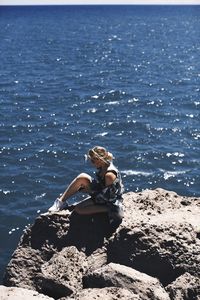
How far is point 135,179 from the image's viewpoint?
2911 centimetres

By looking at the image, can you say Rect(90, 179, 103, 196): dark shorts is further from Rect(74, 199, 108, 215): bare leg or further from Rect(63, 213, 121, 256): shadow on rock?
Rect(63, 213, 121, 256): shadow on rock

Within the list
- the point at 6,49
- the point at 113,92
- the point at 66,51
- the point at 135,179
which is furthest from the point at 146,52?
the point at 135,179

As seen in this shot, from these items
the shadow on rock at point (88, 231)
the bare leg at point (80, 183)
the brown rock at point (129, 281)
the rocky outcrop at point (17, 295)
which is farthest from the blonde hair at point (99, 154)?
the rocky outcrop at point (17, 295)

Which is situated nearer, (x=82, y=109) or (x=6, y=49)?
(x=82, y=109)

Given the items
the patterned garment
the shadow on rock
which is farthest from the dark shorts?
the shadow on rock

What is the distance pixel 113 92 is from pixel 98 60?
22.2m

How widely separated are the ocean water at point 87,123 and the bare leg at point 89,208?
6341 millimetres

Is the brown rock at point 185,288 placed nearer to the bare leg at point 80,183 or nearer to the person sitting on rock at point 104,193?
the person sitting on rock at point 104,193

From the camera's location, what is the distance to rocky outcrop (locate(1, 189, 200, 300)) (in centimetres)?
1264

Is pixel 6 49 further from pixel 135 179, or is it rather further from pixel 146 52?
pixel 135 179

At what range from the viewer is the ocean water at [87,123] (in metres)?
28.2

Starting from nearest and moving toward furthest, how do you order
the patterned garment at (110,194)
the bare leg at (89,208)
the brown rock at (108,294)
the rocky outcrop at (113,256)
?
the brown rock at (108,294) → the rocky outcrop at (113,256) → the patterned garment at (110,194) → the bare leg at (89,208)

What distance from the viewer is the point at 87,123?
38469 mm

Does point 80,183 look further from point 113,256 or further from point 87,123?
point 87,123
